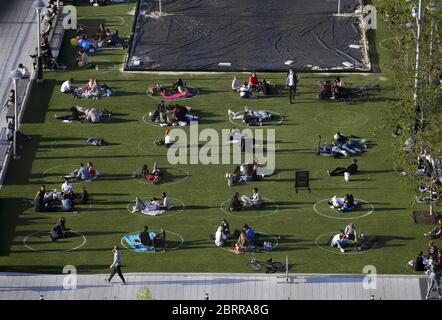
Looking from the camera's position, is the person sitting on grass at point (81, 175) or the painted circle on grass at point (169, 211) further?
the person sitting on grass at point (81, 175)

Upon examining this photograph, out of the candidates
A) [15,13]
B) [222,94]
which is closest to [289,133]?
[222,94]

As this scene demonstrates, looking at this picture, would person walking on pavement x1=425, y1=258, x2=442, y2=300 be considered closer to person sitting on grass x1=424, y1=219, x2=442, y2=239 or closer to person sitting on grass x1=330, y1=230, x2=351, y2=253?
person sitting on grass x1=424, y1=219, x2=442, y2=239

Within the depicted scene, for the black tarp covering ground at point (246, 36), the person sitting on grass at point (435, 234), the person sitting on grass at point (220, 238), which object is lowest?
the person sitting on grass at point (220, 238)

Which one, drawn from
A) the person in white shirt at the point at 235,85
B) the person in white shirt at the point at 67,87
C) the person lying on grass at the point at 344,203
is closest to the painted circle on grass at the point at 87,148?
the person in white shirt at the point at 67,87

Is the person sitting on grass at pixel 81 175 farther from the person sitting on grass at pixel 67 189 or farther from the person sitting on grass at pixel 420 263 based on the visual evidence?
the person sitting on grass at pixel 420 263

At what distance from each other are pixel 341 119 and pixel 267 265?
62.8 feet

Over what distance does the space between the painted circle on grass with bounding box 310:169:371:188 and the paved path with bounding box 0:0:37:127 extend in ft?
66.8

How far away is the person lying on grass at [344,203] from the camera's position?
6731cm

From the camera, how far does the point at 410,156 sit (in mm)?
66688

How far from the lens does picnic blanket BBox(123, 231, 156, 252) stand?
63.8 metres

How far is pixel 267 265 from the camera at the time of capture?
6181 centimetres

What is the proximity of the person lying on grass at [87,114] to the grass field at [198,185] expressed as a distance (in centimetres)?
67

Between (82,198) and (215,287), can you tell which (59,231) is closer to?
(82,198)
